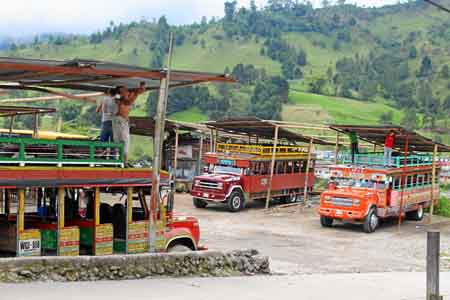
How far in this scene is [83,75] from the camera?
38.2 ft

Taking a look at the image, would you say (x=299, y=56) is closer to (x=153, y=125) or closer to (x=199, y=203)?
(x=153, y=125)

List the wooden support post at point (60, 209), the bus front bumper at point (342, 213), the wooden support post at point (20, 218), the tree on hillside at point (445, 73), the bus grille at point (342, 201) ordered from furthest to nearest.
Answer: the tree on hillside at point (445, 73) → the bus grille at point (342, 201) → the bus front bumper at point (342, 213) → the wooden support post at point (60, 209) → the wooden support post at point (20, 218)

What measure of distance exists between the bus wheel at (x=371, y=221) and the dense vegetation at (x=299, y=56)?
47.1 meters

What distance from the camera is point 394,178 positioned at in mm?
24000

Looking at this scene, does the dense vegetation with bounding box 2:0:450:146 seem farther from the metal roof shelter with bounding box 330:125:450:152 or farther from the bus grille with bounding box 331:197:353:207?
the bus grille with bounding box 331:197:353:207

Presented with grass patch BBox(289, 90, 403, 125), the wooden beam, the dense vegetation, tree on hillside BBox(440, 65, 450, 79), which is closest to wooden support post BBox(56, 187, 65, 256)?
the wooden beam

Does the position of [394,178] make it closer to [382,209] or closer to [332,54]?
[382,209]

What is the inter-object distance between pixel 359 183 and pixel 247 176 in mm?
6033

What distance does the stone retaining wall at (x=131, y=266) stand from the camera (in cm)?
926

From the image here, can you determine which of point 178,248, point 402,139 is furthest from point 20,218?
point 402,139

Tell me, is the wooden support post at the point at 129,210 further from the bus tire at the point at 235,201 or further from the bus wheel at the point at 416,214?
the bus wheel at the point at 416,214

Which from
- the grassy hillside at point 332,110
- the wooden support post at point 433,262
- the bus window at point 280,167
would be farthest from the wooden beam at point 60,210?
the grassy hillside at point 332,110

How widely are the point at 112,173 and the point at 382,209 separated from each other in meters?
14.4

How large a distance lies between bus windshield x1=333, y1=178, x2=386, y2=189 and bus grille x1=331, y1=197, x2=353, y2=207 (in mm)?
1045
